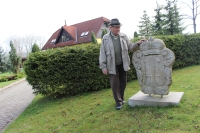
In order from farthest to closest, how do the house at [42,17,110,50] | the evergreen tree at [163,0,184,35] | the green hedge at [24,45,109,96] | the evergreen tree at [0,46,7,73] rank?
the house at [42,17,110,50] → the evergreen tree at [0,46,7,73] → the evergreen tree at [163,0,184,35] → the green hedge at [24,45,109,96]

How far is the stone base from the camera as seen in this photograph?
368 centimetres

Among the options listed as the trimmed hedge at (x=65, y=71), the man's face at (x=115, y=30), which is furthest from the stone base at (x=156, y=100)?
the trimmed hedge at (x=65, y=71)

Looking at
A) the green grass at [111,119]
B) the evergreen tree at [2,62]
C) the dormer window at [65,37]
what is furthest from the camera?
the dormer window at [65,37]

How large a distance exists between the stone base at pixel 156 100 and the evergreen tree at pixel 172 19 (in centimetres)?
1771

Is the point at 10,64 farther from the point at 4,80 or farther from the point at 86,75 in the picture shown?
the point at 86,75

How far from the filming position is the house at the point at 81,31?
91.4 feet

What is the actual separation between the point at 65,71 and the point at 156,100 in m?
3.32

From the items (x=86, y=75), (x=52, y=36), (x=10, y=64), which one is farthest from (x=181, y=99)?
(x=52, y=36)

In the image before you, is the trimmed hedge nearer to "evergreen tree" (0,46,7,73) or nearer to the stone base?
the stone base

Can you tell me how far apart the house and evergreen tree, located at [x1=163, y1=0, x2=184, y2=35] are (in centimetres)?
1061

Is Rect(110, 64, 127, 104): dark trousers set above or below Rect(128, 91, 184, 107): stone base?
above

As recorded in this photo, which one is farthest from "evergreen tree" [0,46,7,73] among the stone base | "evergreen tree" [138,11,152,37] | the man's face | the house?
the stone base

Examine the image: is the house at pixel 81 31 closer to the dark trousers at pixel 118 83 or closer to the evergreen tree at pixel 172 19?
the evergreen tree at pixel 172 19

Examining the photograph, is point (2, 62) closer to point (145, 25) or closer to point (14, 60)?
point (14, 60)
